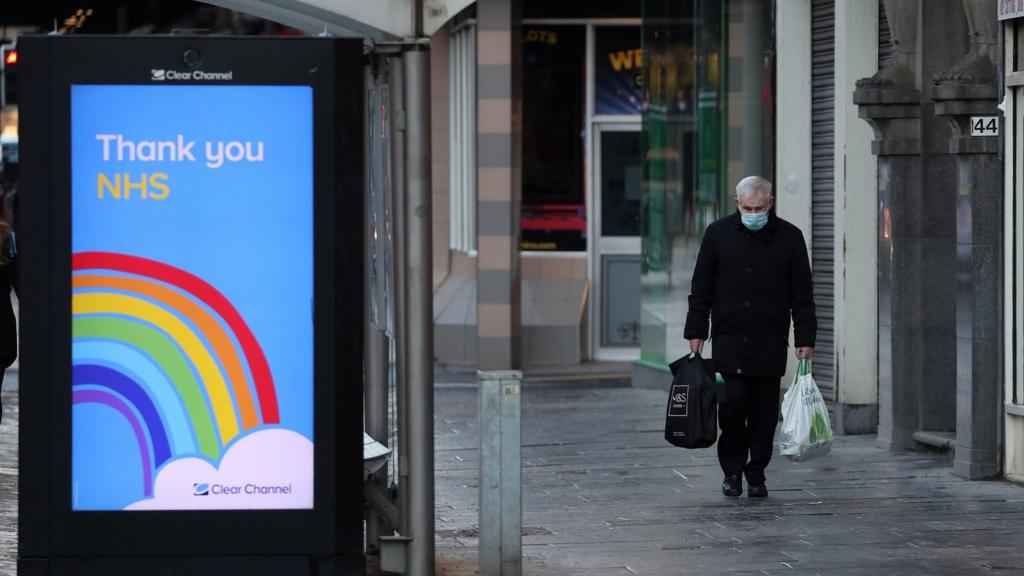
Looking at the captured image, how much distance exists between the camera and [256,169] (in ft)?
20.5

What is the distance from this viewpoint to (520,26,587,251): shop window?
18.7m

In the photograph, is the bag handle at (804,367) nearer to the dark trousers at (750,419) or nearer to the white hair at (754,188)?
the dark trousers at (750,419)

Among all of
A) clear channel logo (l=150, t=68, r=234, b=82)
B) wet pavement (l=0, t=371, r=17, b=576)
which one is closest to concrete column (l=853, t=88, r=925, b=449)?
wet pavement (l=0, t=371, r=17, b=576)

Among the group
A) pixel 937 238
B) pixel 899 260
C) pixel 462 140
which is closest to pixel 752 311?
pixel 899 260

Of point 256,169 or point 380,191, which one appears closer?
point 256,169

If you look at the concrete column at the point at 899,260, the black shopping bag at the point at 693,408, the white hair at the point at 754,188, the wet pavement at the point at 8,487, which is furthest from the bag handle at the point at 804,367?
the wet pavement at the point at 8,487

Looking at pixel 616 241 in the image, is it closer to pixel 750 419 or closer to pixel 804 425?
pixel 750 419

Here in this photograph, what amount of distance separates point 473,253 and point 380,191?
1242cm

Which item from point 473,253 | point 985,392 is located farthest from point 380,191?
point 473,253

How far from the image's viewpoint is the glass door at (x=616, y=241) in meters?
18.7

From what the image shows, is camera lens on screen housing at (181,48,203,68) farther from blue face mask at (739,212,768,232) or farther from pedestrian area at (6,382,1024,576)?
blue face mask at (739,212,768,232)

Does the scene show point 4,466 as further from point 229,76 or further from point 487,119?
point 487,119

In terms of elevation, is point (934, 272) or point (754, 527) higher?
point (934, 272)

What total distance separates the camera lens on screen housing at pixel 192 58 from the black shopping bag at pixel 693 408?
4005mm
